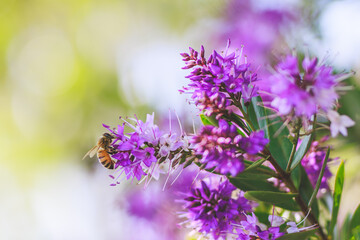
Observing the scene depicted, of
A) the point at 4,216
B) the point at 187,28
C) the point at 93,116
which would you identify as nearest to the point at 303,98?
the point at 187,28

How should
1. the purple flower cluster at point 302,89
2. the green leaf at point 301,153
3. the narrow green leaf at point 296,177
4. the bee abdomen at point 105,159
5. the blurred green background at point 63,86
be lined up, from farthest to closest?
the blurred green background at point 63,86 → the bee abdomen at point 105,159 → the narrow green leaf at point 296,177 → the green leaf at point 301,153 → the purple flower cluster at point 302,89

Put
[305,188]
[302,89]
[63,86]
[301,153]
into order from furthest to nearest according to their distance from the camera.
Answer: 1. [63,86]
2. [305,188]
3. [301,153]
4. [302,89]

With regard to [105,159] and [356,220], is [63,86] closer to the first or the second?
[105,159]


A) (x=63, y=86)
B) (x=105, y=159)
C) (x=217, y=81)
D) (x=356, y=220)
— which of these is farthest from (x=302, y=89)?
(x=63, y=86)

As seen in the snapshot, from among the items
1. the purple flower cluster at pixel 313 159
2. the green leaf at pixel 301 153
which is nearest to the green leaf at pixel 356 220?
the purple flower cluster at pixel 313 159

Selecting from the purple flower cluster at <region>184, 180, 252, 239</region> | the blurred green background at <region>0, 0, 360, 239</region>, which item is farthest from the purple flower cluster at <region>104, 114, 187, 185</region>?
the blurred green background at <region>0, 0, 360, 239</region>

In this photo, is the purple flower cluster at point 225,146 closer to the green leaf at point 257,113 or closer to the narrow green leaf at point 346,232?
the green leaf at point 257,113
